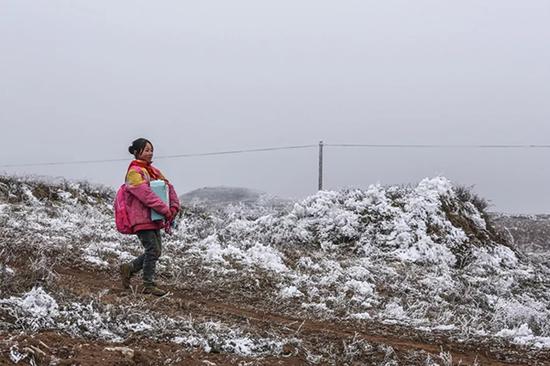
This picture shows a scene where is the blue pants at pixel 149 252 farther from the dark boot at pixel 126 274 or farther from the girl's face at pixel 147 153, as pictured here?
the girl's face at pixel 147 153

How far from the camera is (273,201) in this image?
78.8 feet

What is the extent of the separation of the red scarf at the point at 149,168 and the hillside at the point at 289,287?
1243 millimetres

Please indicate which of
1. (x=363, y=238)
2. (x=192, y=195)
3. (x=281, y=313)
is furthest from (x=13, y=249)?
(x=192, y=195)

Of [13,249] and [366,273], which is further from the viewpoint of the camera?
[366,273]

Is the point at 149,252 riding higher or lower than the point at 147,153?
lower

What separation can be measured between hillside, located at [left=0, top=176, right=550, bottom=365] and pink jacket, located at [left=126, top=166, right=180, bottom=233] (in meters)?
0.73

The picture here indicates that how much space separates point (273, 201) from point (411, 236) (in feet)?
41.2

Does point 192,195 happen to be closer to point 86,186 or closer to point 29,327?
point 86,186

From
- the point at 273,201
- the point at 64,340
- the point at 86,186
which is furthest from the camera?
the point at 273,201

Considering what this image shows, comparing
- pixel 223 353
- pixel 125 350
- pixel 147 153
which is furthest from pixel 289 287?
pixel 125 350

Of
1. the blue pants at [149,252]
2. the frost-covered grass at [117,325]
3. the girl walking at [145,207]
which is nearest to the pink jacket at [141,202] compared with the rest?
the girl walking at [145,207]

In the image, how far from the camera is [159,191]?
250 inches

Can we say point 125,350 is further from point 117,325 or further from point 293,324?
point 293,324

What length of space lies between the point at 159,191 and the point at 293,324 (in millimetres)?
1974
